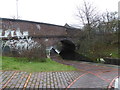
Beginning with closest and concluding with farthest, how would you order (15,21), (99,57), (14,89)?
(14,89) → (15,21) → (99,57)

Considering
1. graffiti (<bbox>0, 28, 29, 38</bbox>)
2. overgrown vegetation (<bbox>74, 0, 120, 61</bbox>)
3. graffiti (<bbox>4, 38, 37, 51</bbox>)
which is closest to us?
graffiti (<bbox>4, 38, 37, 51</bbox>)

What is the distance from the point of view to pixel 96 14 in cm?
1827

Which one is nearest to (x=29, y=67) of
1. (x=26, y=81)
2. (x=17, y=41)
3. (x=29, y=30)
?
(x=26, y=81)

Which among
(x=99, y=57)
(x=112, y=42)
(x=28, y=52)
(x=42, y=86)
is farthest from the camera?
(x=112, y=42)

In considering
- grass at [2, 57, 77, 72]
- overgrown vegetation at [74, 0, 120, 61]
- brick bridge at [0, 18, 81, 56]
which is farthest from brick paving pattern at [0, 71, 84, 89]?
overgrown vegetation at [74, 0, 120, 61]

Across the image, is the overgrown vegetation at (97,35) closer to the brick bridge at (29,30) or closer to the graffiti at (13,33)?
the brick bridge at (29,30)

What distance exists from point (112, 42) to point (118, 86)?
12812 mm

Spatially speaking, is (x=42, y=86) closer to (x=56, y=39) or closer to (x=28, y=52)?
(x=28, y=52)

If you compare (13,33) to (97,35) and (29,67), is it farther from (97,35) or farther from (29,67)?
(97,35)

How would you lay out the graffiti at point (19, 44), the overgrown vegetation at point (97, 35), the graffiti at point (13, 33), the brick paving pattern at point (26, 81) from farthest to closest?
the overgrown vegetation at point (97, 35), the graffiti at point (13, 33), the graffiti at point (19, 44), the brick paving pattern at point (26, 81)

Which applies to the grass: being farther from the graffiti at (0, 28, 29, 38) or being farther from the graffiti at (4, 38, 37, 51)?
the graffiti at (0, 28, 29, 38)

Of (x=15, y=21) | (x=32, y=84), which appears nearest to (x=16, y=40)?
(x=15, y=21)

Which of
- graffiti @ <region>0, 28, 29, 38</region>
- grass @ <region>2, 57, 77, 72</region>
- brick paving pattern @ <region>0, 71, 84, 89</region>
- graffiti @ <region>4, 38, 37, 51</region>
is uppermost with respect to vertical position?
graffiti @ <region>0, 28, 29, 38</region>

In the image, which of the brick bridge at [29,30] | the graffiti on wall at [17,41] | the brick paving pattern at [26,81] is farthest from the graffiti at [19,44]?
the brick paving pattern at [26,81]
